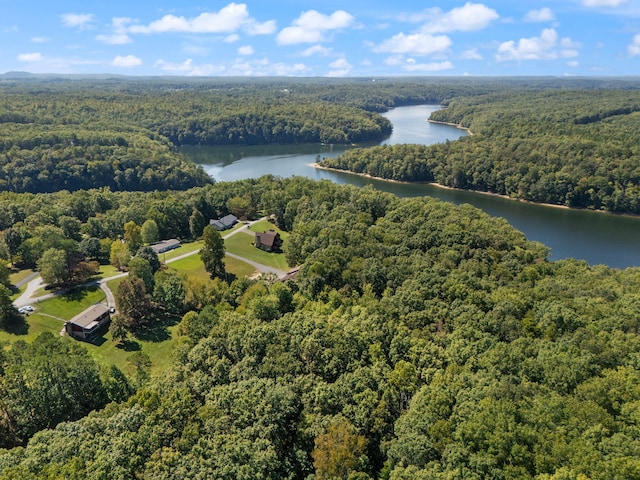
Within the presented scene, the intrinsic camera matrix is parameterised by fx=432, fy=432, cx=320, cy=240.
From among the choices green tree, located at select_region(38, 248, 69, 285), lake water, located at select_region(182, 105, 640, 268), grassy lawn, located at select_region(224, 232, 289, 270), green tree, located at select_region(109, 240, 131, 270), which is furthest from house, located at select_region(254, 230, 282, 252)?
lake water, located at select_region(182, 105, 640, 268)

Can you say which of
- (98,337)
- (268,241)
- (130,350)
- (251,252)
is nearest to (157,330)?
(130,350)

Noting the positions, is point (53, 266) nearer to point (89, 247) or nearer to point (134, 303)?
point (89, 247)

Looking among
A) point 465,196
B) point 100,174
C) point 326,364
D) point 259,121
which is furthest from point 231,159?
point 326,364

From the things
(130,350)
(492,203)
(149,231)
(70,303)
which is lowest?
(130,350)

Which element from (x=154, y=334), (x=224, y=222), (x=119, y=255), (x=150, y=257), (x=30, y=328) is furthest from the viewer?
(x=224, y=222)

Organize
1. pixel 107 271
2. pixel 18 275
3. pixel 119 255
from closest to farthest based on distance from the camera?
pixel 18 275
pixel 119 255
pixel 107 271
